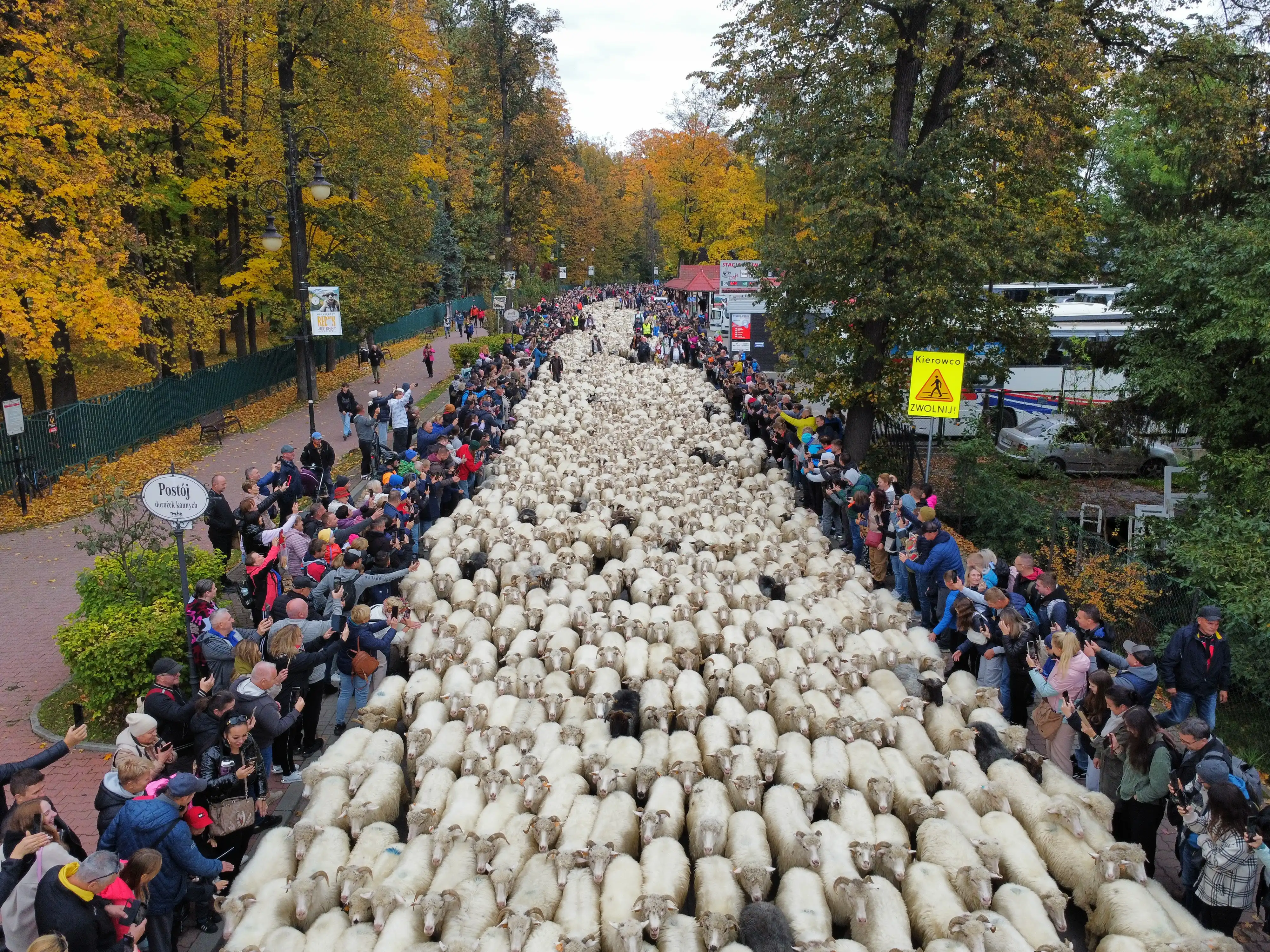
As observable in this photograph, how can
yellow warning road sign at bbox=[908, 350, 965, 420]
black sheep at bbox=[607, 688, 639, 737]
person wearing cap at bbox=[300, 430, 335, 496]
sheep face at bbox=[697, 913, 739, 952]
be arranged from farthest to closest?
person wearing cap at bbox=[300, 430, 335, 496] < yellow warning road sign at bbox=[908, 350, 965, 420] < black sheep at bbox=[607, 688, 639, 737] < sheep face at bbox=[697, 913, 739, 952]

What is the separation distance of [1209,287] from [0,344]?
849 inches

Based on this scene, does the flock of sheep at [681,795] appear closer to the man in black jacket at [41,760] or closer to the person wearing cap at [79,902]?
the person wearing cap at [79,902]

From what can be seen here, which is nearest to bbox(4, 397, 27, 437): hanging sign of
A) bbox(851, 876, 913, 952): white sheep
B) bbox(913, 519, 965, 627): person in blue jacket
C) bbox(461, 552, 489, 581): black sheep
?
bbox(461, 552, 489, 581): black sheep

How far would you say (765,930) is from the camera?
227 inches

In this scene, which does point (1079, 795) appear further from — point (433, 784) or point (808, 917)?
point (433, 784)

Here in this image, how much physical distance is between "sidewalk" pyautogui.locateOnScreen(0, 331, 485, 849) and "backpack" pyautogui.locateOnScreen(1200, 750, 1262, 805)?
8.78m

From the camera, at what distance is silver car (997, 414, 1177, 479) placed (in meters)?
19.4

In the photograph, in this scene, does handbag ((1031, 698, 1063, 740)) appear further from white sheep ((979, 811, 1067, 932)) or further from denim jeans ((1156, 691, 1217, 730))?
white sheep ((979, 811, 1067, 932))

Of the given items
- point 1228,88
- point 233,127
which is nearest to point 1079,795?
point 1228,88

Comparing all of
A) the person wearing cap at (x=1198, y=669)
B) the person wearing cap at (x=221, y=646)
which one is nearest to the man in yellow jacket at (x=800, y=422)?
the person wearing cap at (x=1198, y=669)

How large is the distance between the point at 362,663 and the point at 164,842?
10.9 feet

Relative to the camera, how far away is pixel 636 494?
15914mm

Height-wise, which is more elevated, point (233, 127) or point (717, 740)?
point (233, 127)

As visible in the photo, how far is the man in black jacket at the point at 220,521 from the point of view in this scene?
12.3m
